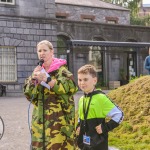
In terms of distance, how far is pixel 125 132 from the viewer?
274 inches

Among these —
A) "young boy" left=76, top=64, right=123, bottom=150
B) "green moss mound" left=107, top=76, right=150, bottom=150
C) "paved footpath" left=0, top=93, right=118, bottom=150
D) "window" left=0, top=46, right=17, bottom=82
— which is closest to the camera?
"young boy" left=76, top=64, right=123, bottom=150

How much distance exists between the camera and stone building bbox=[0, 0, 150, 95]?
21.5 m

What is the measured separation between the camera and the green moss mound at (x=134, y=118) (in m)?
6.37

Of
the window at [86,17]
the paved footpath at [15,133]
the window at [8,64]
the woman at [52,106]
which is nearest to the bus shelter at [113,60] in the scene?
the window at [8,64]

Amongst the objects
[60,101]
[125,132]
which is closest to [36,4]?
[125,132]

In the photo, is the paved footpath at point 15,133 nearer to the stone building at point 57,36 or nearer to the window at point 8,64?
the window at point 8,64

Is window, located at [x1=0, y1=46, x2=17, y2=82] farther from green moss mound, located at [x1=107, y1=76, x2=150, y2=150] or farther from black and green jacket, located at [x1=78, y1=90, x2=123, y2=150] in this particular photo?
black and green jacket, located at [x1=78, y1=90, x2=123, y2=150]

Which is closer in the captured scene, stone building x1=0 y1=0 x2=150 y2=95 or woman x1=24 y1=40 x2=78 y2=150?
woman x1=24 y1=40 x2=78 y2=150

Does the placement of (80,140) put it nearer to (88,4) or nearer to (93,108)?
(93,108)

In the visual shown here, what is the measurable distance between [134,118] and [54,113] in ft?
10.9

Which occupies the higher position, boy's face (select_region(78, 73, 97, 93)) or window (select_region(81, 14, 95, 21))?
window (select_region(81, 14, 95, 21))

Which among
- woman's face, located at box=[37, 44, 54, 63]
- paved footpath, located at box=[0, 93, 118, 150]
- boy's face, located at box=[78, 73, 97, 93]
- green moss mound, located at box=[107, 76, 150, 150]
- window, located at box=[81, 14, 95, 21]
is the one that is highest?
window, located at box=[81, 14, 95, 21]

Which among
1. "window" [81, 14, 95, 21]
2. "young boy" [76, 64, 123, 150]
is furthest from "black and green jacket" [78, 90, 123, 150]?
"window" [81, 14, 95, 21]

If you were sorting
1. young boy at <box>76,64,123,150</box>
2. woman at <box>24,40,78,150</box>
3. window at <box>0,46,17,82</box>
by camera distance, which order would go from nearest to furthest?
young boy at <box>76,64,123,150</box> → woman at <box>24,40,78,150</box> → window at <box>0,46,17,82</box>
